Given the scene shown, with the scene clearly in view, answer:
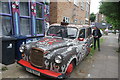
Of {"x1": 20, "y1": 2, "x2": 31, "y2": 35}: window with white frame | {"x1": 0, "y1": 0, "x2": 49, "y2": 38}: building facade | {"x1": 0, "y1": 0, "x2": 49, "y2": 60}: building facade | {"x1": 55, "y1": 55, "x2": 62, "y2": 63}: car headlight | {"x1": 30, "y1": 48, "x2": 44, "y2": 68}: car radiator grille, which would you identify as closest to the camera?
{"x1": 55, "y1": 55, "x2": 62, "y2": 63}: car headlight

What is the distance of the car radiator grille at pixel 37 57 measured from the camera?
2.99 metres

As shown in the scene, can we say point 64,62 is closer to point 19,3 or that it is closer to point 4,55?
point 4,55

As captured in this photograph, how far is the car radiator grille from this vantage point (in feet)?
9.81

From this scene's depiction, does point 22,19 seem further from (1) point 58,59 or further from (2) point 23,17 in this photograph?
(1) point 58,59

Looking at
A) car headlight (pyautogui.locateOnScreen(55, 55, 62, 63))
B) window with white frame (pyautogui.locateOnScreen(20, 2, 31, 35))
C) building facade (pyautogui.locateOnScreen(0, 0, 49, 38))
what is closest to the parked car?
car headlight (pyautogui.locateOnScreen(55, 55, 62, 63))

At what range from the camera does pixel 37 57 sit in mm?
3080

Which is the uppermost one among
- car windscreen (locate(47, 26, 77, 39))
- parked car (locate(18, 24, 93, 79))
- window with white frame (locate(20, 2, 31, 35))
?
window with white frame (locate(20, 2, 31, 35))

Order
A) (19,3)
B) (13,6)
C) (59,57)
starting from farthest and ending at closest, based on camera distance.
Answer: (19,3), (13,6), (59,57)

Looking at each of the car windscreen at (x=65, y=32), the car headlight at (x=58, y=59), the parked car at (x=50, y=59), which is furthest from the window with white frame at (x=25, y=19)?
the car headlight at (x=58, y=59)

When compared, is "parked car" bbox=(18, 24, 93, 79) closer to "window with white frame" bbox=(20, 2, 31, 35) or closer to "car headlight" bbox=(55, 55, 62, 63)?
"car headlight" bbox=(55, 55, 62, 63)

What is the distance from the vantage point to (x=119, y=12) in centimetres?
691

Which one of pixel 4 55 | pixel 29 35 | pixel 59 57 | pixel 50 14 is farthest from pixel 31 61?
pixel 50 14

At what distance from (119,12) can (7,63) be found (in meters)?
7.86

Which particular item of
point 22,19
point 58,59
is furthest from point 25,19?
point 58,59
